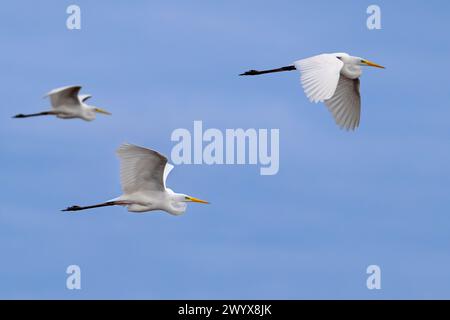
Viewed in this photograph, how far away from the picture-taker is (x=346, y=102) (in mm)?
17328

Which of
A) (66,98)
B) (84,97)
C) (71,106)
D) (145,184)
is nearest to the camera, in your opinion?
(66,98)

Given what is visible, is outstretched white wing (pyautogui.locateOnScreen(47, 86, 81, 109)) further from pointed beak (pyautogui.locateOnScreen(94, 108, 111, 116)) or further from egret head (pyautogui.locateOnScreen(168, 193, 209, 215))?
egret head (pyautogui.locateOnScreen(168, 193, 209, 215))

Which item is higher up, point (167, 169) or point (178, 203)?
point (167, 169)

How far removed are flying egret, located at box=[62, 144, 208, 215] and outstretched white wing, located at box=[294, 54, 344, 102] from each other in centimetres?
197

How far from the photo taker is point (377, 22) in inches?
661

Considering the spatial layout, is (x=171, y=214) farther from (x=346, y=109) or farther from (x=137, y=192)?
(x=346, y=109)

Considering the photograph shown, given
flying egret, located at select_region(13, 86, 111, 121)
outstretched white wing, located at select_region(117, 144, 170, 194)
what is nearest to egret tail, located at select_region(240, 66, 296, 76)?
outstretched white wing, located at select_region(117, 144, 170, 194)

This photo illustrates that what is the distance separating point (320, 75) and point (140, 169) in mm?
2510

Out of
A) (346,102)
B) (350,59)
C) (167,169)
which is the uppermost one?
(350,59)

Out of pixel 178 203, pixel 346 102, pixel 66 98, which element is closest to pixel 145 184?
pixel 178 203

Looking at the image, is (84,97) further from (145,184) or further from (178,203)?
(178,203)

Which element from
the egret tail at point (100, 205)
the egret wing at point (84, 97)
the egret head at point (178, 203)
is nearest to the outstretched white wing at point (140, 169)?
the egret tail at point (100, 205)

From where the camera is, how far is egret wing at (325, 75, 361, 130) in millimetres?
17266

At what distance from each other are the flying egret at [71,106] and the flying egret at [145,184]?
2.72 ft
